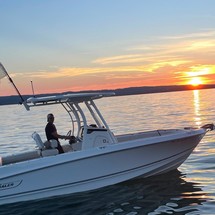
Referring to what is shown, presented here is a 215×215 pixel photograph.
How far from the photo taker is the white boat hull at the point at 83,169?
9.50 meters

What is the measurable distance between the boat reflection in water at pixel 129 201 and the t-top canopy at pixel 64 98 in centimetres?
221

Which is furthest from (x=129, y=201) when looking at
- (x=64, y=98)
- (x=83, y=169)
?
(x=64, y=98)

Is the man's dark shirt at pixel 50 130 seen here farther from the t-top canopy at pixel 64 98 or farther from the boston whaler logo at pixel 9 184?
the boston whaler logo at pixel 9 184

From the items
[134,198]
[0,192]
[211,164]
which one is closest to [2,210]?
[0,192]

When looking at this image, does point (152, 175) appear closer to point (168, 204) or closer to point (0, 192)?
point (168, 204)

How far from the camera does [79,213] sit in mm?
9133

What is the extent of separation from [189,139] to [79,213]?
12.4ft

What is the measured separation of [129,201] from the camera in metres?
9.75

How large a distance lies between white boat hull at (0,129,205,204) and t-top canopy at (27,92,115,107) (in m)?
1.34

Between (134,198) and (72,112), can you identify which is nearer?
(134,198)

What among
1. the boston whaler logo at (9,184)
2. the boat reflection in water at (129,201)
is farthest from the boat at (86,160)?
the boat reflection in water at (129,201)

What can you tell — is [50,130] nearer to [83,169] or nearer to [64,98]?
[64,98]

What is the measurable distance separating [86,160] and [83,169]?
0.78 ft

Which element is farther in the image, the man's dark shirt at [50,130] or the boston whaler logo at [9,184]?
the man's dark shirt at [50,130]
